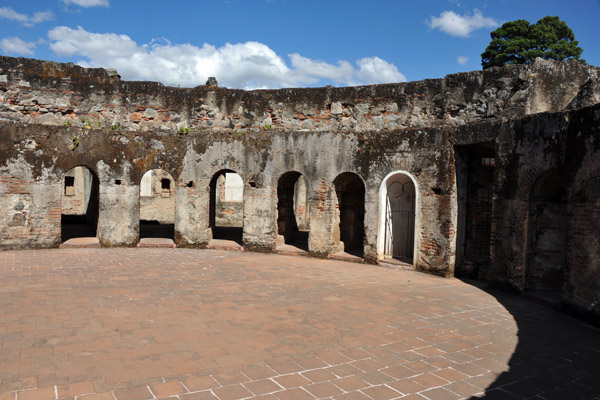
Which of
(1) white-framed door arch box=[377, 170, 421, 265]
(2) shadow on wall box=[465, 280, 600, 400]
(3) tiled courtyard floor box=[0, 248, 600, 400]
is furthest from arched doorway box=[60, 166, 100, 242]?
(2) shadow on wall box=[465, 280, 600, 400]

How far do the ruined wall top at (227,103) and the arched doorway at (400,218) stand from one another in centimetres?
191

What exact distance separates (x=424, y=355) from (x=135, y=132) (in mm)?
11029

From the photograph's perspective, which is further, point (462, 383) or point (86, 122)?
point (86, 122)

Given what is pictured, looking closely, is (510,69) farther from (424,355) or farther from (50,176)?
(50,176)

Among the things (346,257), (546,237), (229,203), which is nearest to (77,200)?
(229,203)

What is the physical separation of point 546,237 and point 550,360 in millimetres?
4024

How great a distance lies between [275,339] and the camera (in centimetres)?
638

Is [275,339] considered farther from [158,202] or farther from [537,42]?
[537,42]

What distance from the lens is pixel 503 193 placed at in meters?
9.66

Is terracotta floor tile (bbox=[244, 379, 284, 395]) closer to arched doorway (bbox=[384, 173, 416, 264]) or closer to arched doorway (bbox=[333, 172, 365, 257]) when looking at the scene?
arched doorway (bbox=[384, 173, 416, 264])

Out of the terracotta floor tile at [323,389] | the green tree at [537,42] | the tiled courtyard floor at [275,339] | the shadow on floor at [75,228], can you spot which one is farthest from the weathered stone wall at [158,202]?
the green tree at [537,42]

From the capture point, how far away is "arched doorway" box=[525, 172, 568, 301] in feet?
30.0

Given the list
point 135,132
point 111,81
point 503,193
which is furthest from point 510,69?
point 111,81

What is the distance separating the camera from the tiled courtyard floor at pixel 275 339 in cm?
496
